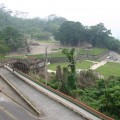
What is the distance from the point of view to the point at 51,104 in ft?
84.6

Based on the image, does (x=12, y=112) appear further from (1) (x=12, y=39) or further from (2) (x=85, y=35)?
(2) (x=85, y=35)

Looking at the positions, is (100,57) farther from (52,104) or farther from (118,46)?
(52,104)

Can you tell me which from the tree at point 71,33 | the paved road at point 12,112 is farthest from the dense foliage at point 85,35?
the paved road at point 12,112

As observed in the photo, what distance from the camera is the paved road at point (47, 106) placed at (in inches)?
901

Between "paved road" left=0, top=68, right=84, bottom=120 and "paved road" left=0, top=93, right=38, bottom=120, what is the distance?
4.79 feet

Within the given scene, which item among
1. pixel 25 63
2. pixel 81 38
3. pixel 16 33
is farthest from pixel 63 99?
pixel 81 38

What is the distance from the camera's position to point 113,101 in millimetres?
23016

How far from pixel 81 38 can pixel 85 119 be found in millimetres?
82777

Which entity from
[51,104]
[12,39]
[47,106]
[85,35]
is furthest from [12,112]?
[85,35]

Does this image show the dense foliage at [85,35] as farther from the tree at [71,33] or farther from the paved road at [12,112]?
the paved road at [12,112]

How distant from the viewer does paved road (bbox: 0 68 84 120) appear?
22884mm

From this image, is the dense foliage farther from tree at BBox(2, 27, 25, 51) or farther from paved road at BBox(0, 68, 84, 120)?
paved road at BBox(0, 68, 84, 120)

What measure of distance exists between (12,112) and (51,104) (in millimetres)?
3977

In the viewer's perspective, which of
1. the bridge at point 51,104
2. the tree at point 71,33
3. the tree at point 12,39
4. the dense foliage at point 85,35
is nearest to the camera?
the bridge at point 51,104
